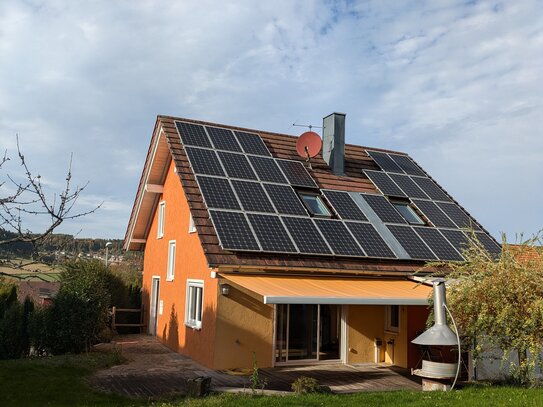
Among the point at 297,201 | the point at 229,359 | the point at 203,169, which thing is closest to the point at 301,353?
the point at 229,359

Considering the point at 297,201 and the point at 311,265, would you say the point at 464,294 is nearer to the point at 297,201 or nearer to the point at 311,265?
the point at 311,265

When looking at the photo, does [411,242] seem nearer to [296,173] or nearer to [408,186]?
[408,186]

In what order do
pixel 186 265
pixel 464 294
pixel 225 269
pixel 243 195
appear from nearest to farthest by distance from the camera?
pixel 464 294, pixel 225 269, pixel 243 195, pixel 186 265

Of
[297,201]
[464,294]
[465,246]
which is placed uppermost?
[297,201]

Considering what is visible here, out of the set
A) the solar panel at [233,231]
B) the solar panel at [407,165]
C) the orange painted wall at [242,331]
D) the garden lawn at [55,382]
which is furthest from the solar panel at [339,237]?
the solar panel at [407,165]

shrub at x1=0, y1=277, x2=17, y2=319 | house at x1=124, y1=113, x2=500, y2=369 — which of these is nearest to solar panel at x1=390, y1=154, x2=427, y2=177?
house at x1=124, y1=113, x2=500, y2=369

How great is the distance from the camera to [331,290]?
1516 centimetres

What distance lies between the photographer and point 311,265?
16.8 m

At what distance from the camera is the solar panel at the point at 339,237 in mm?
17594

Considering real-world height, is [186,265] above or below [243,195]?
below

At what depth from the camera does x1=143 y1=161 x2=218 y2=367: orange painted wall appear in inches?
658

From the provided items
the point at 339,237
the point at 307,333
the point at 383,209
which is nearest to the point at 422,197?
the point at 383,209

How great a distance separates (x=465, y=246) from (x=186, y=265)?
10742mm

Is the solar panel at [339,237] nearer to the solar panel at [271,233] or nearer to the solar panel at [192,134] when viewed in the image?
the solar panel at [271,233]
